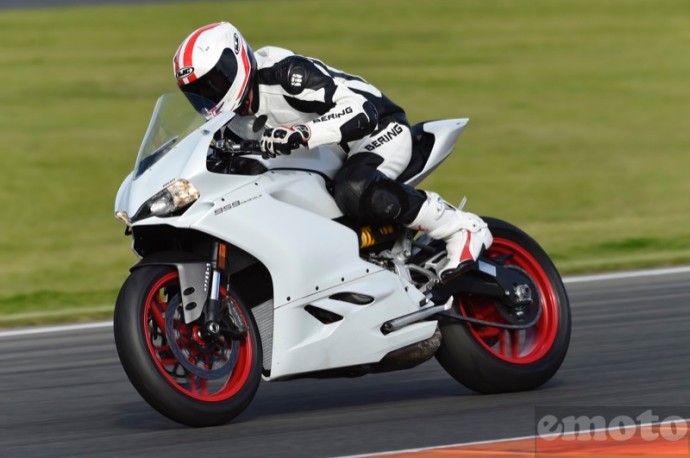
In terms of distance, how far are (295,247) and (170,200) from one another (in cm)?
59

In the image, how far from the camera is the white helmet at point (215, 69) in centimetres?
Answer: 554

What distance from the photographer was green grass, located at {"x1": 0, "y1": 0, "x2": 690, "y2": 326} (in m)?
11.7

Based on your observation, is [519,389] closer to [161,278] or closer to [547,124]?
[161,278]

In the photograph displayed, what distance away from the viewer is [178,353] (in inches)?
211

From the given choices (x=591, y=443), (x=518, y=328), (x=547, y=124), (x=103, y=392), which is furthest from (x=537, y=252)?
(x=547, y=124)

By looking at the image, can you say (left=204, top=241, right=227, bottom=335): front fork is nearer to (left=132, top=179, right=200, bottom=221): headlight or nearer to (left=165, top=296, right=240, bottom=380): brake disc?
(left=165, top=296, right=240, bottom=380): brake disc

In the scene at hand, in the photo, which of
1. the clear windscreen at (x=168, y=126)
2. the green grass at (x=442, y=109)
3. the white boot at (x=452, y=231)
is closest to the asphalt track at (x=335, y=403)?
the white boot at (x=452, y=231)

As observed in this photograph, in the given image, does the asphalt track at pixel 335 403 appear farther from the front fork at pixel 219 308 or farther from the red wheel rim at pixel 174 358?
the front fork at pixel 219 308

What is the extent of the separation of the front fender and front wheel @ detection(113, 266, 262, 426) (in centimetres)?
3

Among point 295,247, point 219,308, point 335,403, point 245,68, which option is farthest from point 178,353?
point 245,68

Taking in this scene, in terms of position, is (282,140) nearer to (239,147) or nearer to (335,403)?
(239,147)

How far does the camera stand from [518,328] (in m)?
6.27

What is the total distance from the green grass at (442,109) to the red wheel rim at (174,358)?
3.78m

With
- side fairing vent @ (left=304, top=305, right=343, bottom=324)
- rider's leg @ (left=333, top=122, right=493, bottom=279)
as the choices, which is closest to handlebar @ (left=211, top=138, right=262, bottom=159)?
rider's leg @ (left=333, top=122, right=493, bottom=279)
